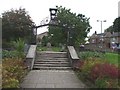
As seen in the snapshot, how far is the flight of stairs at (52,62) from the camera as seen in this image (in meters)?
16.8

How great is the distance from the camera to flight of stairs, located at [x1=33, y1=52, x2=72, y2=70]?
1684 centimetres

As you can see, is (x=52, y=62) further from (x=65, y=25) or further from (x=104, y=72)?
(x=65, y=25)

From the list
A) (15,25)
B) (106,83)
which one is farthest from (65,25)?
(106,83)

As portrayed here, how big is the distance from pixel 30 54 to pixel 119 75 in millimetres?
9260

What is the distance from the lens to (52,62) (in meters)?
18.0

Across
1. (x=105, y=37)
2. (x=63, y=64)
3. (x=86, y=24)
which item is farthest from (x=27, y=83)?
(x=105, y=37)

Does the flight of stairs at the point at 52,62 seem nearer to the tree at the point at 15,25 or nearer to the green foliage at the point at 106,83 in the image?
the green foliage at the point at 106,83

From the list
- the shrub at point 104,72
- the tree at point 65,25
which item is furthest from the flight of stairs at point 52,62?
the tree at point 65,25

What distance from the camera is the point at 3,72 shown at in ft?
32.3

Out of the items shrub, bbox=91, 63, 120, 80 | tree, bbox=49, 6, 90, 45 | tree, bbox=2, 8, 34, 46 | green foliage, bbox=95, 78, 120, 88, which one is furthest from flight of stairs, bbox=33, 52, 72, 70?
tree, bbox=49, 6, 90, 45

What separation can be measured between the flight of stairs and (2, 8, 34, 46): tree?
1532 centimetres

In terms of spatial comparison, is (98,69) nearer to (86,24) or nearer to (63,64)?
(63,64)

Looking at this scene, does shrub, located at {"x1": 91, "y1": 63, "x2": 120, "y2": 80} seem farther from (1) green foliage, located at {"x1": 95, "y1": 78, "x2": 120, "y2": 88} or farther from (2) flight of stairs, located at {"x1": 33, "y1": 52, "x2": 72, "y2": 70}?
(2) flight of stairs, located at {"x1": 33, "y1": 52, "x2": 72, "y2": 70}

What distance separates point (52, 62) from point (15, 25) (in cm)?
2115
